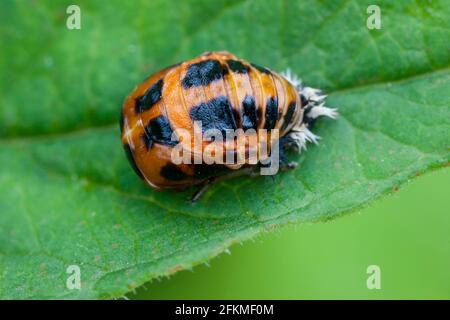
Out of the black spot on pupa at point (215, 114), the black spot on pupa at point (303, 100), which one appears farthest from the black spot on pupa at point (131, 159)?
the black spot on pupa at point (303, 100)

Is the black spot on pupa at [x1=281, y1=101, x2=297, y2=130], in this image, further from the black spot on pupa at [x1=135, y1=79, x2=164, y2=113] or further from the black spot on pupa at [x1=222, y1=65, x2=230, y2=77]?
the black spot on pupa at [x1=135, y1=79, x2=164, y2=113]

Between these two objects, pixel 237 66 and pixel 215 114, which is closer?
pixel 215 114

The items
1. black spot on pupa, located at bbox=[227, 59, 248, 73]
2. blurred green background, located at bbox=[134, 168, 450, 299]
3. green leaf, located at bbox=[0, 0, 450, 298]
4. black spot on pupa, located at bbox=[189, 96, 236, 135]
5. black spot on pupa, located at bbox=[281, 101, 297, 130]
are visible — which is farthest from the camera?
blurred green background, located at bbox=[134, 168, 450, 299]

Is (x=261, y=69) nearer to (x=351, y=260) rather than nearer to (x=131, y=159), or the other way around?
(x=131, y=159)

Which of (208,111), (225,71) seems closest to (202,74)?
(225,71)

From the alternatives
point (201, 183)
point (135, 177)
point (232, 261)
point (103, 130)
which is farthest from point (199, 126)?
point (232, 261)

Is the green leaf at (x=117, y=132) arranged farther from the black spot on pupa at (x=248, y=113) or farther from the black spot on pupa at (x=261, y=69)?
the black spot on pupa at (x=248, y=113)

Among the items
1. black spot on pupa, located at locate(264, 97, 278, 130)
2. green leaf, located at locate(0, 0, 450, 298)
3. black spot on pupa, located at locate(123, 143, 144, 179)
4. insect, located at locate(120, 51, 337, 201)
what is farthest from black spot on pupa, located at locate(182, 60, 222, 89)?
black spot on pupa, located at locate(123, 143, 144, 179)
